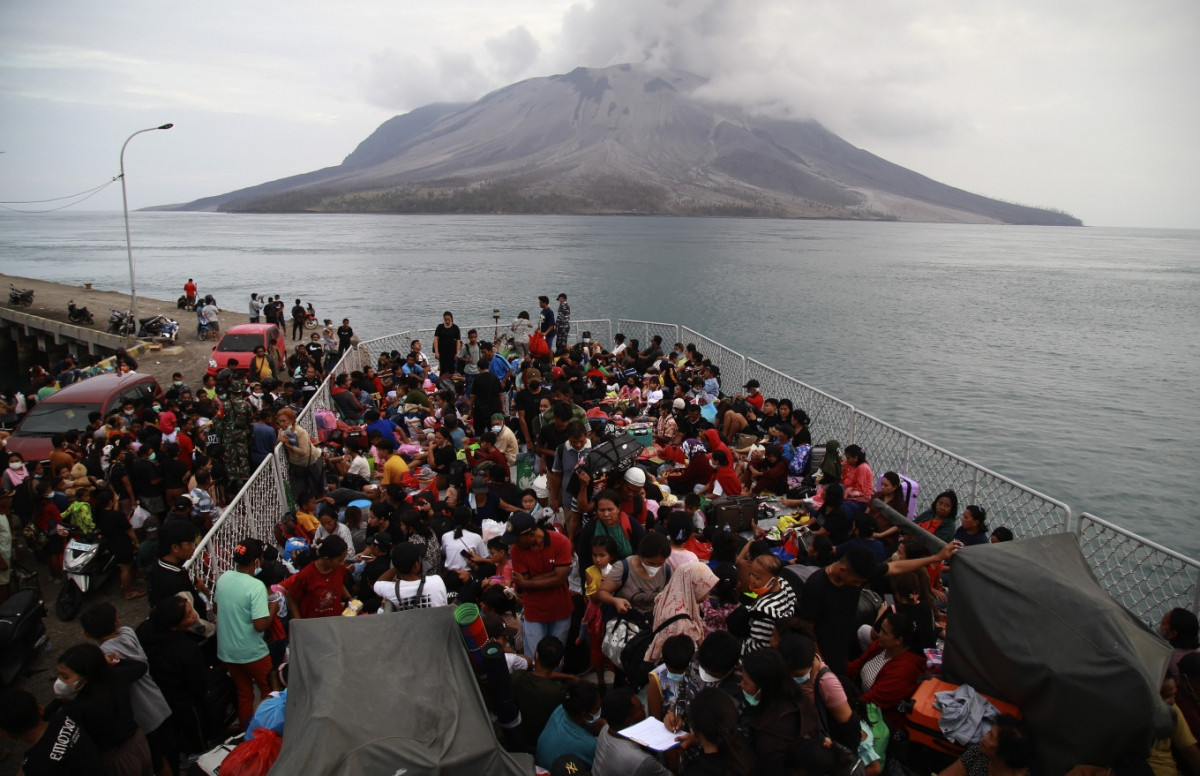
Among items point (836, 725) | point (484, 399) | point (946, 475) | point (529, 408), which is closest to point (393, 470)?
point (529, 408)

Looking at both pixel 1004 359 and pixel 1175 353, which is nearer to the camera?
pixel 1004 359

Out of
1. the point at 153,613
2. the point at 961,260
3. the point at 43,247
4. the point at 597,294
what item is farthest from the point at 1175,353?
the point at 43,247

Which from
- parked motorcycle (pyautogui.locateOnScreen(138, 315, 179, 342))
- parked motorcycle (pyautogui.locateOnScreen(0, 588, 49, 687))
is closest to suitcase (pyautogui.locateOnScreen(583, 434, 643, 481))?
parked motorcycle (pyautogui.locateOnScreen(0, 588, 49, 687))

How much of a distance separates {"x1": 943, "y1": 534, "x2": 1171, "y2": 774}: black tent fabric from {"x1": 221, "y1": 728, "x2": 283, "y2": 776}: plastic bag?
13.1 ft

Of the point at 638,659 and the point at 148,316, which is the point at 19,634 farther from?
the point at 148,316

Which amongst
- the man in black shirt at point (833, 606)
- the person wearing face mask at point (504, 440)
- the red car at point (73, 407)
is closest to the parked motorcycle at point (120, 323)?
the red car at point (73, 407)

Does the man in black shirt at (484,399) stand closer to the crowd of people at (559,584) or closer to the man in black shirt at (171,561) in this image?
the crowd of people at (559,584)

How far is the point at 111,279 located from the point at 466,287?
39.3 meters

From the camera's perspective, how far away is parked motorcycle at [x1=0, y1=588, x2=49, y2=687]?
590 centimetres

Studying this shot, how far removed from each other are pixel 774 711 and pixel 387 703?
1920 mm

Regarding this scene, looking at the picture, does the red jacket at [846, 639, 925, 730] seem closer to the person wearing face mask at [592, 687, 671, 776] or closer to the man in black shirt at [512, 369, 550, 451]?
the person wearing face mask at [592, 687, 671, 776]

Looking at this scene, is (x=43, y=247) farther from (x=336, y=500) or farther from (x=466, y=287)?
(x=336, y=500)

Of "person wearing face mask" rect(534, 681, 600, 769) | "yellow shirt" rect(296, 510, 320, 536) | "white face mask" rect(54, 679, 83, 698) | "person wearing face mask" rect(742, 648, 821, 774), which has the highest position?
"person wearing face mask" rect(742, 648, 821, 774)

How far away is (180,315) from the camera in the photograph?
31125 millimetres
